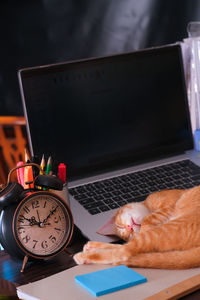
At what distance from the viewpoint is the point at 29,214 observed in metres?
0.88

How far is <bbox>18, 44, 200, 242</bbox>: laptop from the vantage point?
1.18m

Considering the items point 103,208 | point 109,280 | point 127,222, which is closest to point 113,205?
point 103,208

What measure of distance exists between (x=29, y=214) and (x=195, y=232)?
12.6 inches

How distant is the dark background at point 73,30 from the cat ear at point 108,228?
1627 millimetres

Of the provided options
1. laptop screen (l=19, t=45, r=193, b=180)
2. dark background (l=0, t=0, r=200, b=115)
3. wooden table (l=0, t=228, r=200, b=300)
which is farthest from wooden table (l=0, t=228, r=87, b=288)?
dark background (l=0, t=0, r=200, b=115)

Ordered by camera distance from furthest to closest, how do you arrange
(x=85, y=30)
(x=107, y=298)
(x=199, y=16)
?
(x=85, y=30) → (x=199, y=16) → (x=107, y=298)

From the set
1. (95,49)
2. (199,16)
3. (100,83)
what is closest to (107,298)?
(100,83)

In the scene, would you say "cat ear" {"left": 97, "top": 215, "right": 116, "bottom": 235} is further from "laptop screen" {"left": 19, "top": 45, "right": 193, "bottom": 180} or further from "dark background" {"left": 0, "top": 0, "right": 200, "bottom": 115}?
"dark background" {"left": 0, "top": 0, "right": 200, "bottom": 115}

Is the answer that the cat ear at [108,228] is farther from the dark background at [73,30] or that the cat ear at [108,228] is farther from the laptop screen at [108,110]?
the dark background at [73,30]

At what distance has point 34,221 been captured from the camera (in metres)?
0.88

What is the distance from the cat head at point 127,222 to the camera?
92 cm

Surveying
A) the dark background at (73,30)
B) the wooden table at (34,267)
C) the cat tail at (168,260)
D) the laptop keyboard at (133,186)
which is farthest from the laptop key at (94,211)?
the dark background at (73,30)

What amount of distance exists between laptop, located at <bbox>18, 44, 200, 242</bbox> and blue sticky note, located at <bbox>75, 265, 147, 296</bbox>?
0.96 feet

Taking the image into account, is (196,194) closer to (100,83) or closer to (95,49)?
(100,83)
